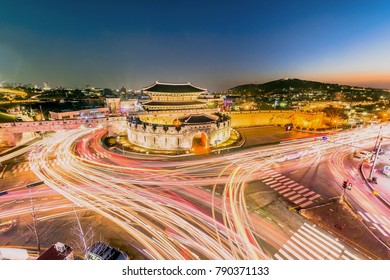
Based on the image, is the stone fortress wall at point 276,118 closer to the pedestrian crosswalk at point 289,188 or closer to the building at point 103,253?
the pedestrian crosswalk at point 289,188

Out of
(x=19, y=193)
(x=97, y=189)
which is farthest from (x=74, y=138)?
(x=97, y=189)

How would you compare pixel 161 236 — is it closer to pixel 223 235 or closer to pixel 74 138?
pixel 223 235

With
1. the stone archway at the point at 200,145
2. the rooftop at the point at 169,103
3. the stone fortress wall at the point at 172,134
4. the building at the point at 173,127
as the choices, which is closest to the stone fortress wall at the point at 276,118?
the rooftop at the point at 169,103

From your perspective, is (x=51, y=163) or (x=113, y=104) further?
(x=113, y=104)

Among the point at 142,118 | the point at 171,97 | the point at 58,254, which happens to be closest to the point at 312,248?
the point at 58,254

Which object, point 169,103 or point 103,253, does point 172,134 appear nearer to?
point 169,103
